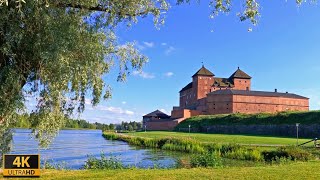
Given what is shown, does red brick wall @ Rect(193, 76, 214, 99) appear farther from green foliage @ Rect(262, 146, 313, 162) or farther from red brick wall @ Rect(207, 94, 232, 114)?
green foliage @ Rect(262, 146, 313, 162)

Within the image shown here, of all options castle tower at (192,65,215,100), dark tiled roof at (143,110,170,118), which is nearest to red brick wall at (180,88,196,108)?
castle tower at (192,65,215,100)

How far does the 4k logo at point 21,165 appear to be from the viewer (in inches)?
374

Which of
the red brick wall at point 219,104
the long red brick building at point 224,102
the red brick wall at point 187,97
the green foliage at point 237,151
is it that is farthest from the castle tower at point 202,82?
the green foliage at point 237,151

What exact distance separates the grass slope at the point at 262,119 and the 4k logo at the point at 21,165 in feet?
166

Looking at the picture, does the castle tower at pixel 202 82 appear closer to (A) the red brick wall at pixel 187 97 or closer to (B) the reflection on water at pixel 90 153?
(A) the red brick wall at pixel 187 97

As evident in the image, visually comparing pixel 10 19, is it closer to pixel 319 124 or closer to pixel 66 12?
pixel 66 12

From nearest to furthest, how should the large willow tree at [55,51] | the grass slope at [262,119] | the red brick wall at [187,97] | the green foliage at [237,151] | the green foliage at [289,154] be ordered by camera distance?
1. the large willow tree at [55,51]
2. the green foliage at [289,154]
3. the green foliage at [237,151]
4. the grass slope at [262,119]
5. the red brick wall at [187,97]

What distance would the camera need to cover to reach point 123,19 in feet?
31.4

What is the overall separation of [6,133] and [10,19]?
A: 307cm

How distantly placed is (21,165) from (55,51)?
3.41 m

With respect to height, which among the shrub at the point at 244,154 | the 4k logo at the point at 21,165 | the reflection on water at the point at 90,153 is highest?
the 4k logo at the point at 21,165

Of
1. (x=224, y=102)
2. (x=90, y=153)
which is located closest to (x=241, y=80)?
(x=224, y=102)

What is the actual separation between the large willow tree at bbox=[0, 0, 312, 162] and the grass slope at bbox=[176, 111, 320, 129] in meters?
50.0

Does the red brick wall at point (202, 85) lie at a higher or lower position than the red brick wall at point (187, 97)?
higher
